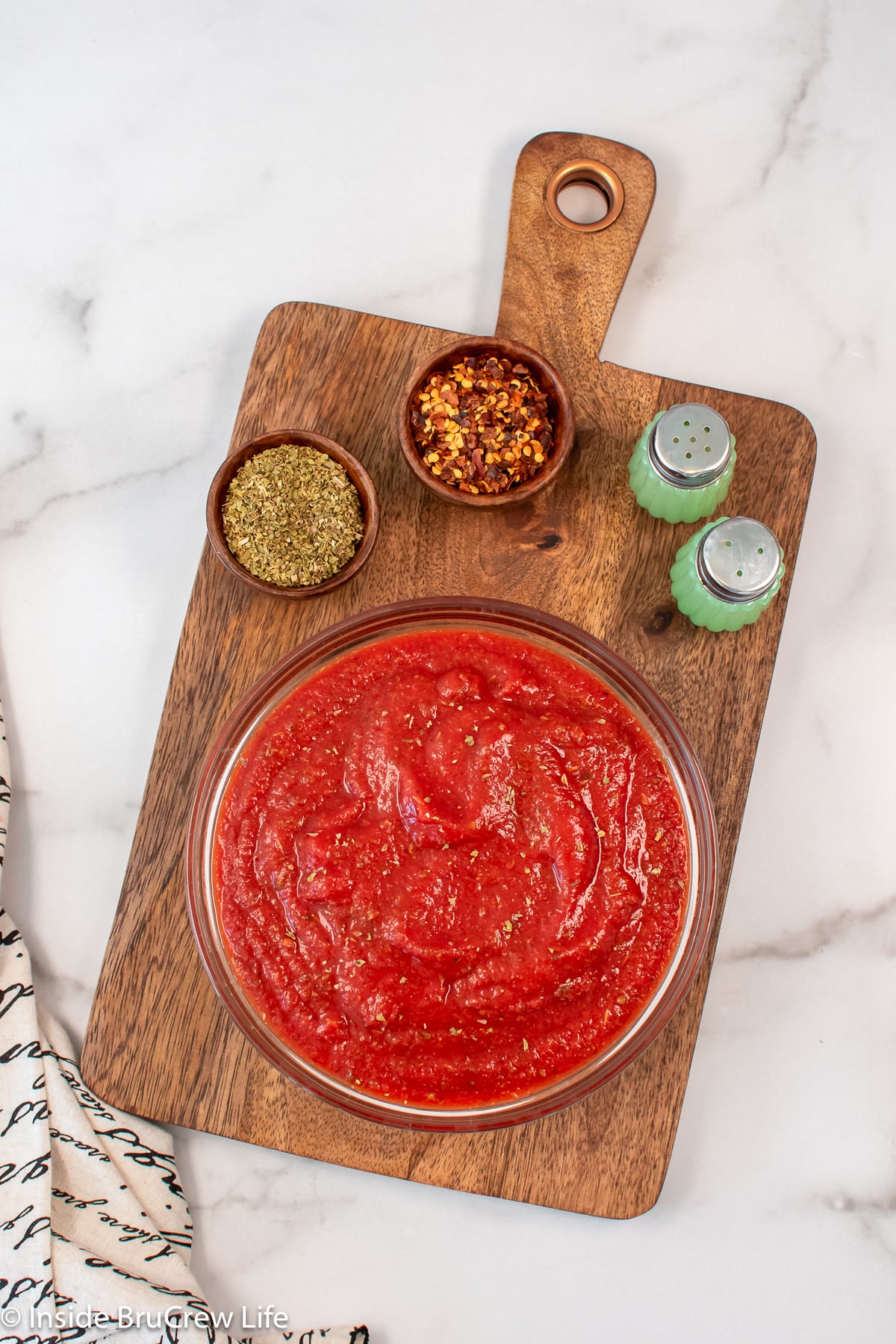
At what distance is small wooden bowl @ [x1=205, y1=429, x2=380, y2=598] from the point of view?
8.34ft

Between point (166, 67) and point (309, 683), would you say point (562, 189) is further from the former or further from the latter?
point (309, 683)

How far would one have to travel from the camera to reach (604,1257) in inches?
113

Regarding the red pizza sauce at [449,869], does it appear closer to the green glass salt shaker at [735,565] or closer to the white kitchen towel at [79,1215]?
the green glass salt shaker at [735,565]

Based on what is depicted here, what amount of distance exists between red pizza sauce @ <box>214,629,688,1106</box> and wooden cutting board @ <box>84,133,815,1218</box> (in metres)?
0.30

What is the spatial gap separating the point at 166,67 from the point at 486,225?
1.11 m

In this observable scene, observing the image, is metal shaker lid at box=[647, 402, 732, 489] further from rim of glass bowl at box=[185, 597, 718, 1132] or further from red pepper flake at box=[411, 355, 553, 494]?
rim of glass bowl at box=[185, 597, 718, 1132]

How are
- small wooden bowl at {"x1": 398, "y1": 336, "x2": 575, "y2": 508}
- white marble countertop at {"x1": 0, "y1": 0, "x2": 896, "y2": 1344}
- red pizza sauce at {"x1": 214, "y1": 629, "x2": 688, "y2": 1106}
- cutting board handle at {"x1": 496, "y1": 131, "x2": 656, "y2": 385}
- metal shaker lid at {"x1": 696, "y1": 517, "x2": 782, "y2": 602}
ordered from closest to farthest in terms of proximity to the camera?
red pizza sauce at {"x1": 214, "y1": 629, "x2": 688, "y2": 1106} → metal shaker lid at {"x1": 696, "y1": 517, "x2": 782, "y2": 602} → small wooden bowl at {"x1": 398, "y1": 336, "x2": 575, "y2": 508} → cutting board handle at {"x1": 496, "y1": 131, "x2": 656, "y2": 385} → white marble countertop at {"x1": 0, "y1": 0, "x2": 896, "y2": 1344}

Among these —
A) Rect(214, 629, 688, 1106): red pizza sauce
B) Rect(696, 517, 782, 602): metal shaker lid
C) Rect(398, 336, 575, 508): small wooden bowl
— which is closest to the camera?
Rect(214, 629, 688, 1106): red pizza sauce

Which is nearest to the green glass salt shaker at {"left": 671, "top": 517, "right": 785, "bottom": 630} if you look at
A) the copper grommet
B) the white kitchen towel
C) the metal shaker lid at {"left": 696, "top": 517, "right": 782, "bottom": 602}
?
the metal shaker lid at {"left": 696, "top": 517, "right": 782, "bottom": 602}

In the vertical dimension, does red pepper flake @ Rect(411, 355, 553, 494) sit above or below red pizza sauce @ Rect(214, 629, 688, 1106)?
above

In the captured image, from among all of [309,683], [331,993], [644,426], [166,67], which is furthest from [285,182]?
[331,993]

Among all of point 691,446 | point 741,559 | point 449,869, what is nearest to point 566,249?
point 691,446

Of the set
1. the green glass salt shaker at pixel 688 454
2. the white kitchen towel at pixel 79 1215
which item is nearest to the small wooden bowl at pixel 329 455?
the green glass salt shaker at pixel 688 454

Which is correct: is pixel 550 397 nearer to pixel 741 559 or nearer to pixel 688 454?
pixel 688 454
